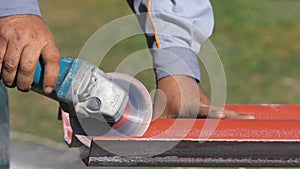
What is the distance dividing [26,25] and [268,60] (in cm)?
428

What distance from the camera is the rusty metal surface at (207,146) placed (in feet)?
7.70

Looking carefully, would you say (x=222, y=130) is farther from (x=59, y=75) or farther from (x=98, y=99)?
(x=59, y=75)

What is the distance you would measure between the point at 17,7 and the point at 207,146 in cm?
64

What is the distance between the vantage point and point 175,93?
274 centimetres

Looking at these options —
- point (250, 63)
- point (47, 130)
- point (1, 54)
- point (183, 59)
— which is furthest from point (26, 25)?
point (250, 63)

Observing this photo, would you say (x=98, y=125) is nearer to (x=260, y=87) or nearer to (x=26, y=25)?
(x=26, y=25)

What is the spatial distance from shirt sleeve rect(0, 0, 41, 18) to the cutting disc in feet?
0.94

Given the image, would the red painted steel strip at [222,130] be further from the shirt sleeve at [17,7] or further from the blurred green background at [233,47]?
Result: the blurred green background at [233,47]

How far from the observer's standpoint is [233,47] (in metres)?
6.75

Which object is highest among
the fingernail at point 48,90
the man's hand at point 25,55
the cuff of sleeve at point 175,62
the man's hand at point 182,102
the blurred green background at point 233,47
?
the man's hand at point 25,55

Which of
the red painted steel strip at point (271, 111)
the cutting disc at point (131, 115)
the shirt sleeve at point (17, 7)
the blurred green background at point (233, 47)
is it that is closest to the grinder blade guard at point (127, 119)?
the cutting disc at point (131, 115)

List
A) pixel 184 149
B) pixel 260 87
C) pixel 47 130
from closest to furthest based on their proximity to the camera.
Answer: pixel 184 149 < pixel 47 130 < pixel 260 87

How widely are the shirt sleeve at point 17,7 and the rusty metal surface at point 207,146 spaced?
0.39 metres

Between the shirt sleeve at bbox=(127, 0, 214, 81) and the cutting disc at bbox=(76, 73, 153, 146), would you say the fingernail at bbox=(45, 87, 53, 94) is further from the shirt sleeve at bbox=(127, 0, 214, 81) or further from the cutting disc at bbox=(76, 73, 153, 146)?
the shirt sleeve at bbox=(127, 0, 214, 81)
